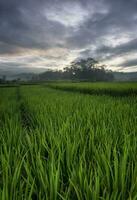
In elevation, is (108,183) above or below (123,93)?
above

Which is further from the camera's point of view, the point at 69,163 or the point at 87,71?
the point at 87,71

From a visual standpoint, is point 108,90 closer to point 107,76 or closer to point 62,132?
point 62,132

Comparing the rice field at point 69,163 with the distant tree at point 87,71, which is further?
the distant tree at point 87,71

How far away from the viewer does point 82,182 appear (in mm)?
1196


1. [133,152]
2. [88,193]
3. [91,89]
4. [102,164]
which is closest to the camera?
[88,193]

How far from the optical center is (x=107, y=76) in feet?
318

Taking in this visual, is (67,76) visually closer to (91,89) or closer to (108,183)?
(91,89)

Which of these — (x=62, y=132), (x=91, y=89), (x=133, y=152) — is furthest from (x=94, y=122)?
(x=91, y=89)

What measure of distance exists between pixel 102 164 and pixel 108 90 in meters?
11.1

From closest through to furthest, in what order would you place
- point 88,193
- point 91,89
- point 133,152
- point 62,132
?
point 88,193, point 133,152, point 62,132, point 91,89

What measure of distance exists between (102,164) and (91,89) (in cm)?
1236

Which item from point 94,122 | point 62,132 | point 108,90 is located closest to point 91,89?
point 108,90

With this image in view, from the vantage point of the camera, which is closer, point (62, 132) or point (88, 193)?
point (88, 193)

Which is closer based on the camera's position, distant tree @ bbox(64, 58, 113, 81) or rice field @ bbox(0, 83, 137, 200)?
rice field @ bbox(0, 83, 137, 200)
